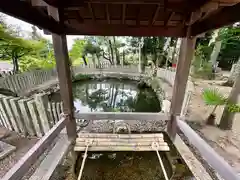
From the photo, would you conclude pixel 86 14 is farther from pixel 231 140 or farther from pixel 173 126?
pixel 231 140

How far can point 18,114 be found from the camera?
2.71 metres

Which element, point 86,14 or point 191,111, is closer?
point 86,14

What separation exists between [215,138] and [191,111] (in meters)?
1.53

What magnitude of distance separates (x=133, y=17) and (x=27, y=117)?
2.53m

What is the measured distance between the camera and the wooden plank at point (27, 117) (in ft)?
8.54

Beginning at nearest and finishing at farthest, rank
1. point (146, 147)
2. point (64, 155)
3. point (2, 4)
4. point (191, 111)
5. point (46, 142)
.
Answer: point (2, 4) < point (46, 142) < point (64, 155) < point (146, 147) < point (191, 111)

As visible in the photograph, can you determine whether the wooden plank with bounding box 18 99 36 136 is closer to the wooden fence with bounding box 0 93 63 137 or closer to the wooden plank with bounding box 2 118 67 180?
the wooden fence with bounding box 0 93 63 137

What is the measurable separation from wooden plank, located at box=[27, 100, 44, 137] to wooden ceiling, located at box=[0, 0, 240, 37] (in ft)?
4.51

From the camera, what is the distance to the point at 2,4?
0.94 metres

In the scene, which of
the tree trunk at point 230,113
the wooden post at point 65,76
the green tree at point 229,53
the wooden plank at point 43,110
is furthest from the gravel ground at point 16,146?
the green tree at point 229,53

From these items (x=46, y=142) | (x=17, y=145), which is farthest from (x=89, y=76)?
(x=46, y=142)

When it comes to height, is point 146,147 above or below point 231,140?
above

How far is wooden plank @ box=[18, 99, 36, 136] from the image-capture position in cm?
260

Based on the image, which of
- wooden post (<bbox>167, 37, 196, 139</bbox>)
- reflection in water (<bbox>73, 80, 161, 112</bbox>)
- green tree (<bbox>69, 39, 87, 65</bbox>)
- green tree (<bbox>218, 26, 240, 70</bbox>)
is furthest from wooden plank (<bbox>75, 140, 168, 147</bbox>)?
green tree (<bbox>69, 39, 87, 65</bbox>)
